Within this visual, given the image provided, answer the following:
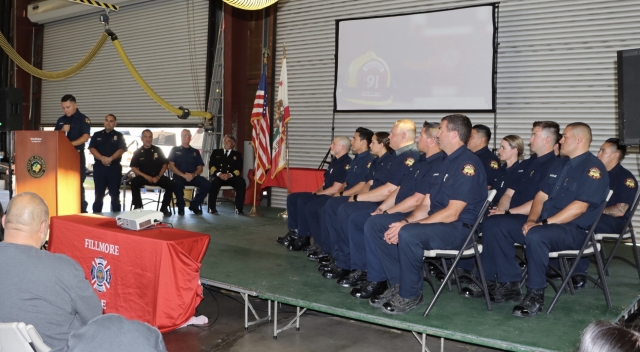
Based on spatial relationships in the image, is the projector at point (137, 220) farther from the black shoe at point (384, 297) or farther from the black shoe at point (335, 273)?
the black shoe at point (384, 297)

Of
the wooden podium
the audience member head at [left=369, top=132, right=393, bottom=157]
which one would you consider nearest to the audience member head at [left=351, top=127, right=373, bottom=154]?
the audience member head at [left=369, top=132, right=393, bottom=157]

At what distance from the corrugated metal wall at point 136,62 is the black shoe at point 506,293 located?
817 centimetres

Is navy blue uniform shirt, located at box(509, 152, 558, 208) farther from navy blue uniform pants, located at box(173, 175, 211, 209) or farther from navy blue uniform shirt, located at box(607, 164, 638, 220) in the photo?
navy blue uniform pants, located at box(173, 175, 211, 209)

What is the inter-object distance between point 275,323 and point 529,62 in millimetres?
5285

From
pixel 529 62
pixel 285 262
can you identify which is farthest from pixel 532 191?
pixel 529 62

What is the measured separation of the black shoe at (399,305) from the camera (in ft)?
12.4

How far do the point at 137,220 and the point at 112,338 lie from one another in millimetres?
3086

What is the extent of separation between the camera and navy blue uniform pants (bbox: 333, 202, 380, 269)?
482cm

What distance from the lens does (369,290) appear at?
4.17 metres

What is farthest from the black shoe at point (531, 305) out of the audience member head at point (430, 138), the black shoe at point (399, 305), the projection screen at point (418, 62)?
the projection screen at point (418, 62)

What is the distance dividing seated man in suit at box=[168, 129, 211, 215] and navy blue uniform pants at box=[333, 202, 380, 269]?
438cm

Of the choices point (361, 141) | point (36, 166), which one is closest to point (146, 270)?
point (361, 141)

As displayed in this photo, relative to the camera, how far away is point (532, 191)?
489cm

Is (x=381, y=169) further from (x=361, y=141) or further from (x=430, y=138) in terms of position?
(x=430, y=138)
